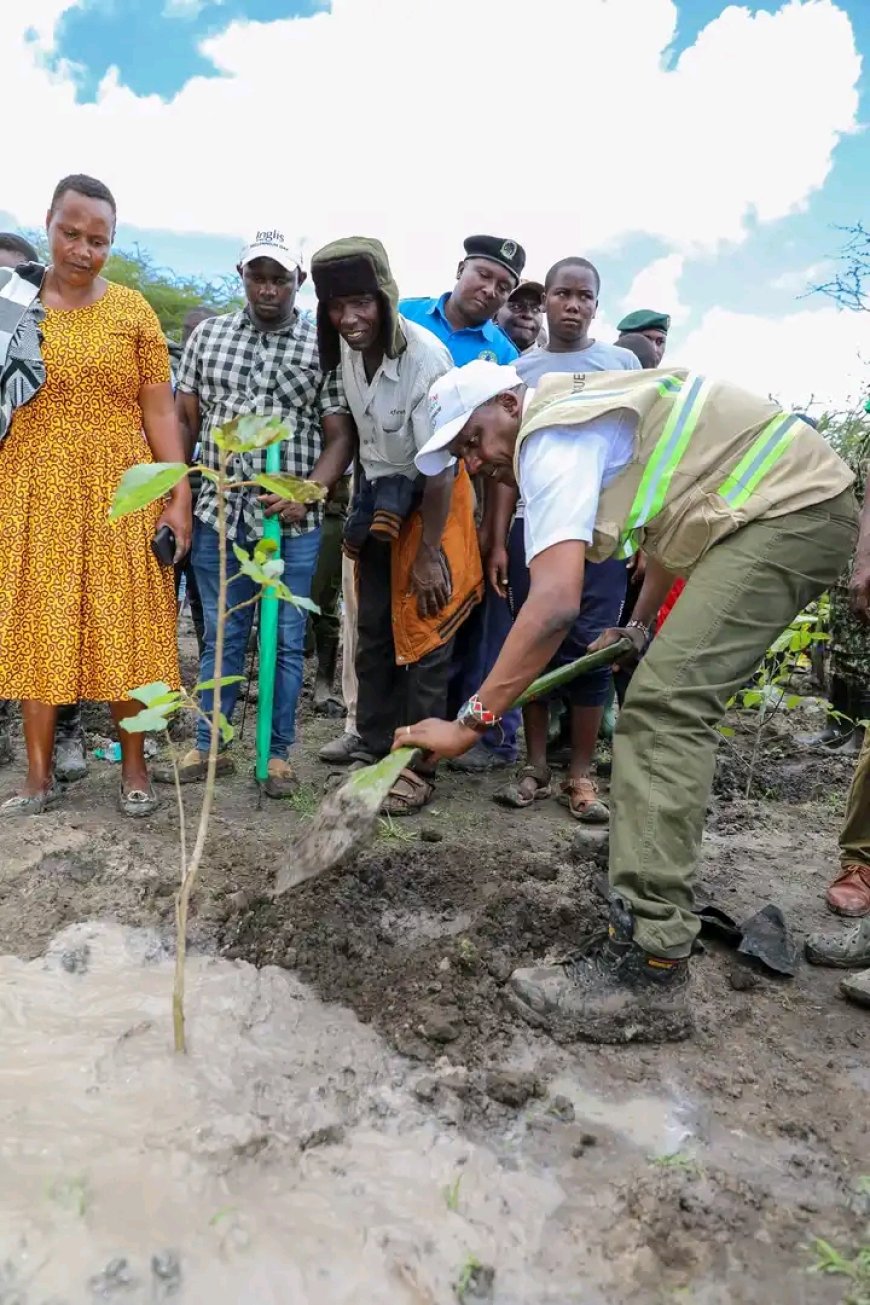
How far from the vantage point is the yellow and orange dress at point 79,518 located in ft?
9.78

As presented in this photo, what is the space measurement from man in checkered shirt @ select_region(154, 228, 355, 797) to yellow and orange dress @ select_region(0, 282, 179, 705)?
329mm

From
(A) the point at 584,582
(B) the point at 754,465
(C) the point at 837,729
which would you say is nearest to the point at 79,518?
(A) the point at 584,582

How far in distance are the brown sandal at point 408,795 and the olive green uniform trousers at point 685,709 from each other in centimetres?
133

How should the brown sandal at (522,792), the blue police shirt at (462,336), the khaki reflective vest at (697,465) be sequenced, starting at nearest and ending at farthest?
the khaki reflective vest at (697,465) → the brown sandal at (522,792) → the blue police shirt at (462,336)

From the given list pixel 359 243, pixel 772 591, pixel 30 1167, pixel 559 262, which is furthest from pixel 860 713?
pixel 30 1167

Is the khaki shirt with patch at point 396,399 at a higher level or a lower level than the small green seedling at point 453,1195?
higher

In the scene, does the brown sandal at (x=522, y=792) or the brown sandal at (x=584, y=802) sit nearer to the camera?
the brown sandal at (x=584, y=802)

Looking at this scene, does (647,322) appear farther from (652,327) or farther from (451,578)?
(451,578)

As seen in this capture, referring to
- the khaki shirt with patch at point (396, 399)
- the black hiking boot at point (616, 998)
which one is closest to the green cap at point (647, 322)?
the khaki shirt with patch at point (396, 399)

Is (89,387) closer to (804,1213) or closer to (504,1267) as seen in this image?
(504,1267)

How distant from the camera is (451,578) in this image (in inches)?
136

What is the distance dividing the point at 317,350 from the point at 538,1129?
8.65 feet

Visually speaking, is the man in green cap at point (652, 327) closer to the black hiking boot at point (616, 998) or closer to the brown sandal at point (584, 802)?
the brown sandal at point (584, 802)

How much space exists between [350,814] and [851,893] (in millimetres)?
1633
